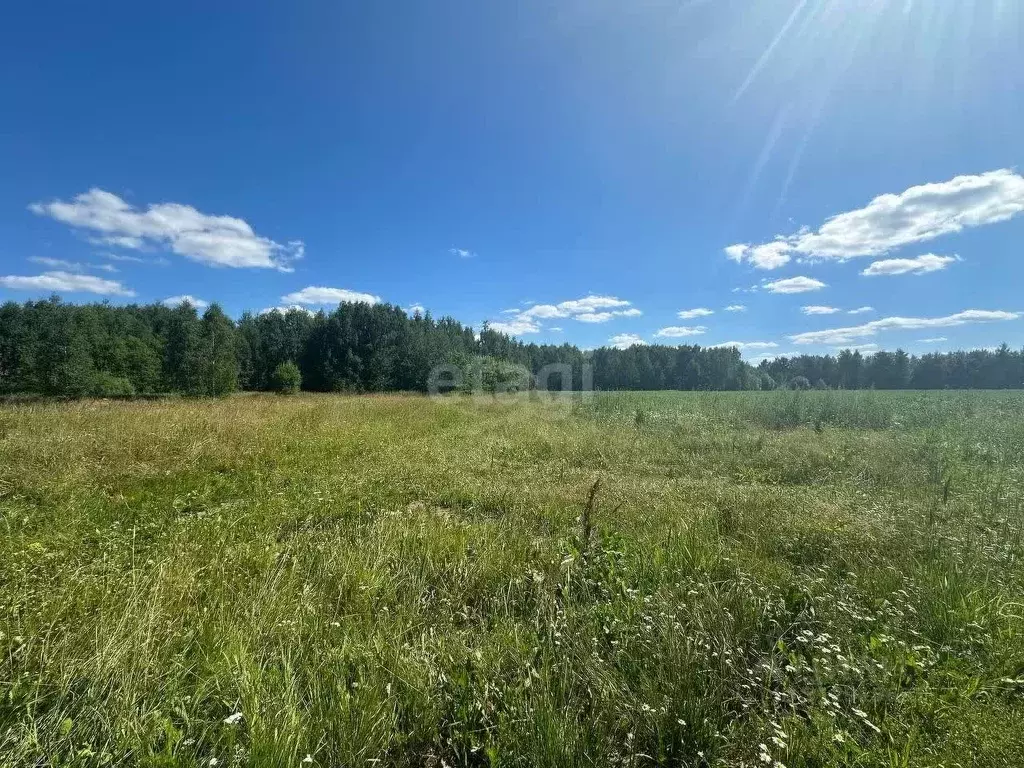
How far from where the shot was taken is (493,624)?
2.53 metres

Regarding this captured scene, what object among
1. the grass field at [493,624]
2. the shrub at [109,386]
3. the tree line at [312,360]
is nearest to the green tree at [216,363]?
the tree line at [312,360]

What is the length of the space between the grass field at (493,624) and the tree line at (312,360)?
22.8 meters

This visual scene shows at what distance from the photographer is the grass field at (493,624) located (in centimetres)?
166

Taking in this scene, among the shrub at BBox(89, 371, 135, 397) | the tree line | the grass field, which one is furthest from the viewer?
the tree line

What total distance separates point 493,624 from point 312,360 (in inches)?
2130

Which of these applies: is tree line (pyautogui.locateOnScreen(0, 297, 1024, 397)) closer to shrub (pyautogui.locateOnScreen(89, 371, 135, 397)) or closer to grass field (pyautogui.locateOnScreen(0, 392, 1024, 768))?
shrub (pyautogui.locateOnScreen(89, 371, 135, 397))

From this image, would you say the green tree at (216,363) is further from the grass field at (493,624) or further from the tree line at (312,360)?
the grass field at (493,624)

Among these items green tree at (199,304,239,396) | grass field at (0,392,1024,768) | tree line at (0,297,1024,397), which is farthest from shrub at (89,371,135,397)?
grass field at (0,392,1024,768)

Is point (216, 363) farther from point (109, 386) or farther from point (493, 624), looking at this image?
point (493, 624)

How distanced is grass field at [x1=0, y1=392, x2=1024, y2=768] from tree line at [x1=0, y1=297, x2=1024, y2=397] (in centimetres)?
2285

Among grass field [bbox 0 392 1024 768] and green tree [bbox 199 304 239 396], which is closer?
grass field [bbox 0 392 1024 768]

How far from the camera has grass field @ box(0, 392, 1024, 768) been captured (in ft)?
5.45

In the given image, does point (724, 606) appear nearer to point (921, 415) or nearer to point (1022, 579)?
point (1022, 579)

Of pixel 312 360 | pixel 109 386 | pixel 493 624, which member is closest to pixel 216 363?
pixel 109 386
